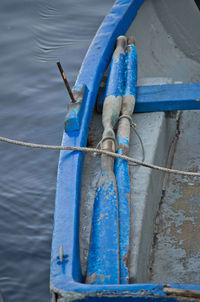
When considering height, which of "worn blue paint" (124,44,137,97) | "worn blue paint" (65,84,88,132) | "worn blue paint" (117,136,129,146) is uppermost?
"worn blue paint" (124,44,137,97)

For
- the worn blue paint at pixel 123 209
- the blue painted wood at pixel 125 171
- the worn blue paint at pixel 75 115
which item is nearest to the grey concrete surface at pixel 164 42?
the blue painted wood at pixel 125 171

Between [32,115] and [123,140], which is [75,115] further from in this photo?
[32,115]

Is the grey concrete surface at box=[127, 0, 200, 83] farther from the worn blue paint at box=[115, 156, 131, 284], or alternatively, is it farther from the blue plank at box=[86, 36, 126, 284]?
the worn blue paint at box=[115, 156, 131, 284]

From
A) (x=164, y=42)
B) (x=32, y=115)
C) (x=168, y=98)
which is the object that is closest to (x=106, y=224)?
(x=168, y=98)

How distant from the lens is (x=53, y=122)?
3996 millimetres

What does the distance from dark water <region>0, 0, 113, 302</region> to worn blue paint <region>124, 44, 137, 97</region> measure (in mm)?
1157

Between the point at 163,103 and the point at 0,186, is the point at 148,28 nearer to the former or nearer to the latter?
the point at 163,103

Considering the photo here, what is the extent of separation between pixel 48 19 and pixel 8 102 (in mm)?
1788

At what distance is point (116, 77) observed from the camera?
2.54m

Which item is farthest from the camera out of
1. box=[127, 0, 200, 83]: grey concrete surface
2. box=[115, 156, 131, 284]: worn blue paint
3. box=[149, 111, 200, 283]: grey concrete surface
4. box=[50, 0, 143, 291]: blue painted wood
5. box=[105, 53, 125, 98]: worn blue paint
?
box=[127, 0, 200, 83]: grey concrete surface

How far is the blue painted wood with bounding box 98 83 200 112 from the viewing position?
245 cm

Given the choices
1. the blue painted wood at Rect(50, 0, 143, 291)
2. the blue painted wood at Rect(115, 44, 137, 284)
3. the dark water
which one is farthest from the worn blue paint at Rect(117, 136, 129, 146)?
the dark water

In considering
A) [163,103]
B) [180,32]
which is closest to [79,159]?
[163,103]

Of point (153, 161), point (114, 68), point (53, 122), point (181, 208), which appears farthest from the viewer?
point (53, 122)
